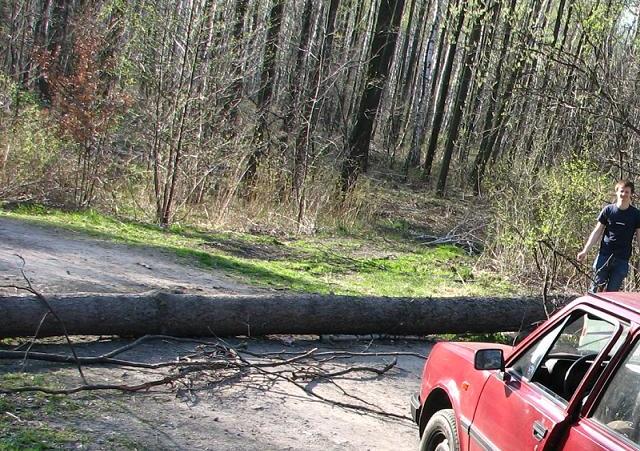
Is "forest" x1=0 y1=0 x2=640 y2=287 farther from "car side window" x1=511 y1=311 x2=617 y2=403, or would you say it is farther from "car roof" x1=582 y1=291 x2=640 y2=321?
"car roof" x1=582 y1=291 x2=640 y2=321

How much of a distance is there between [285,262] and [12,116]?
24.1 feet

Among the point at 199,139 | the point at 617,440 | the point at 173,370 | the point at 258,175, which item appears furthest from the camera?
the point at 258,175

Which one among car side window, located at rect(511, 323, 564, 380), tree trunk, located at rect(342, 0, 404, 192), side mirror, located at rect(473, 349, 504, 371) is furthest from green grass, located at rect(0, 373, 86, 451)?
tree trunk, located at rect(342, 0, 404, 192)

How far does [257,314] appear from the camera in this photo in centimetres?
843

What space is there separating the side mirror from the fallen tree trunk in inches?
171

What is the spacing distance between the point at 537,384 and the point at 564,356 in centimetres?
22

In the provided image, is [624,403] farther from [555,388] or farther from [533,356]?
[533,356]

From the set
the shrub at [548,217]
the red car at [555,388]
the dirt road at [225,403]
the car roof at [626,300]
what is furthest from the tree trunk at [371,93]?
the car roof at [626,300]

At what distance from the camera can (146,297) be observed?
25.6ft

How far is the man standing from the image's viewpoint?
377 inches

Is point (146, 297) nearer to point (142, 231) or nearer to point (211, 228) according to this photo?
point (142, 231)

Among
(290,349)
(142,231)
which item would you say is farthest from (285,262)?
(290,349)

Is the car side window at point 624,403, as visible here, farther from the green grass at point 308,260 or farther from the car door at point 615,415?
the green grass at point 308,260

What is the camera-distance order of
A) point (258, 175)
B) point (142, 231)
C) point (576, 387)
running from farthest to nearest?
point (258, 175), point (142, 231), point (576, 387)
